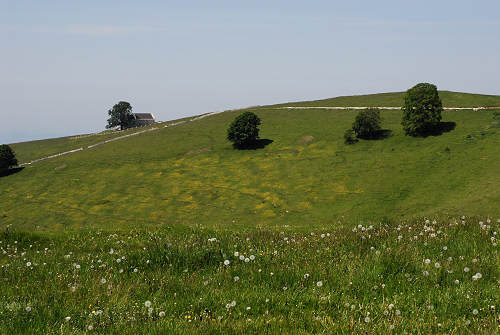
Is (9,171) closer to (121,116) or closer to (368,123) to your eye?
(121,116)

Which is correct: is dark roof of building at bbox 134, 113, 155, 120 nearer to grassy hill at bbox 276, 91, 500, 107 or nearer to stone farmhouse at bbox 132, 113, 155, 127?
stone farmhouse at bbox 132, 113, 155, 127

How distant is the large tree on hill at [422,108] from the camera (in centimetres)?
7931

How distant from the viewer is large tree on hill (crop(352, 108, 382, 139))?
84.2 metres

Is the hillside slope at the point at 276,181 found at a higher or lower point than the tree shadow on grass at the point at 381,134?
lower

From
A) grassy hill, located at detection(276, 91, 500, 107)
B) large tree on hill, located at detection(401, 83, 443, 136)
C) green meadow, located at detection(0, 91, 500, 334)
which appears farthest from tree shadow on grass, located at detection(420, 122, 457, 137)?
green meadow, located at detection(0, 91, 500, 334)

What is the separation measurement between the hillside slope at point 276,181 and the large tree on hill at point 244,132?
4.39m

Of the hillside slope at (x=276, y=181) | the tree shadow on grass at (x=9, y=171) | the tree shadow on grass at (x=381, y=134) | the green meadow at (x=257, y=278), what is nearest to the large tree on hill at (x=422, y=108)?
the hillside slope at (x=276, y=181)

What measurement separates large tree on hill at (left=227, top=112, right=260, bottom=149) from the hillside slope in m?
4.39

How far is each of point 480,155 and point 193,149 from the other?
220 ft

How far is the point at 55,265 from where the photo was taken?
24.1 feet

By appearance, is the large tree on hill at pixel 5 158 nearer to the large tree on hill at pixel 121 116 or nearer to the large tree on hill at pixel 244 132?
the large tree on hill at pixel 244 132

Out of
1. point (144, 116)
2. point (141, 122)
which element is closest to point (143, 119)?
point (141, 122)

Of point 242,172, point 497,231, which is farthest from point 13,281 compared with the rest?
point 242,172

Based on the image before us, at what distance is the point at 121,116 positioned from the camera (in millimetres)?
167375
